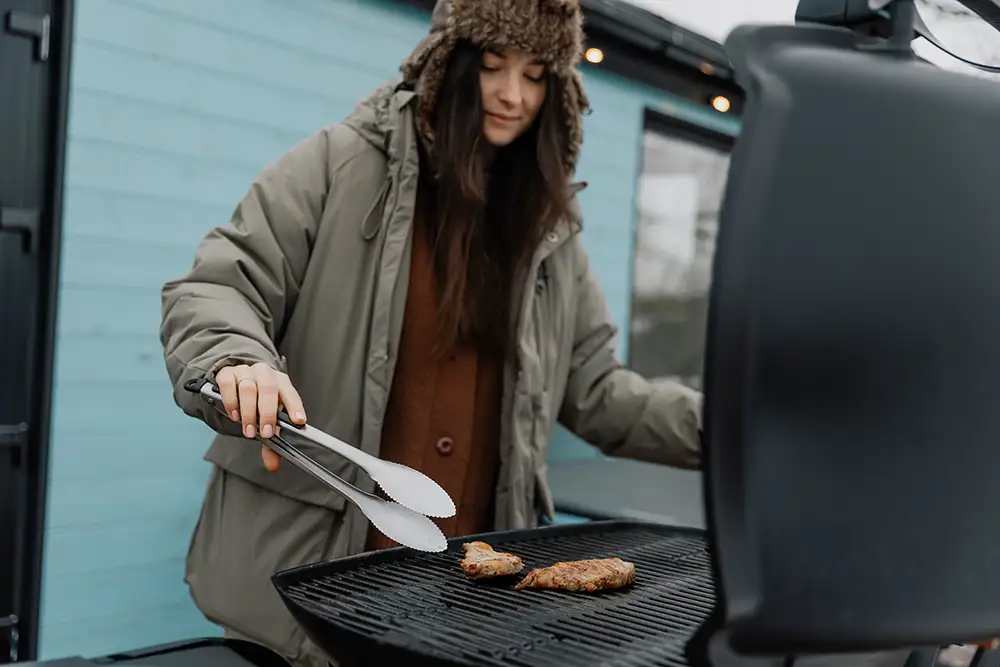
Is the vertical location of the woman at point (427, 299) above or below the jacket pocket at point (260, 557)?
above

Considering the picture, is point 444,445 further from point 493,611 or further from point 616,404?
point 493,611

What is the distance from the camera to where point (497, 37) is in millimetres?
1413

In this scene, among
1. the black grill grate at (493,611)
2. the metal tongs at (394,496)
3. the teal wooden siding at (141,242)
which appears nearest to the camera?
the black grill grate at (493,611)

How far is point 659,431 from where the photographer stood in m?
1.55

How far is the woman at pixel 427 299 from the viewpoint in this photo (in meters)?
1.38

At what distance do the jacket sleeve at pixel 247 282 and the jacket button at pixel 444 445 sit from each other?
32 centimetres

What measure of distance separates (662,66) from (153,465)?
2429mm

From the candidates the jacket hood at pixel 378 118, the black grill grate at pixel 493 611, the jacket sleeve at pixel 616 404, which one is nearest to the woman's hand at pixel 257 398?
the black grill grate at pixel 493 611

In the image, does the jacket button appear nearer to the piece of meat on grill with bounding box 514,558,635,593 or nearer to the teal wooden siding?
the piece of meat on grill with bounding box 514,558,635,593

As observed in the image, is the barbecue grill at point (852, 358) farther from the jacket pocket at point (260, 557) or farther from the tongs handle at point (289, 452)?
the jacket pocket at point (260, 557)

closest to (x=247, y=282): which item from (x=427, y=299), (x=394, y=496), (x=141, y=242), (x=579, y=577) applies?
(x=427, y=299)

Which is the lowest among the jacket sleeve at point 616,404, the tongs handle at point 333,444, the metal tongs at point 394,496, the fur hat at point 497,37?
the jacket sleeve at point 616,404

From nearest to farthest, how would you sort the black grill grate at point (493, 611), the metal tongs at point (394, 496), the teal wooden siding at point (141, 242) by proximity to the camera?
the black grill grate at point (493, 611) → the metal tongs at point (394, 496) → the teal wooden siding at point (141, 242)

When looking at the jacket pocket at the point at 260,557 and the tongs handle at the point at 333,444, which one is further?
the jacket pocket at the point at 260,557
